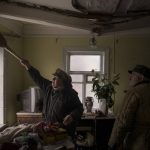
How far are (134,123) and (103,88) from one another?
1962 millimetres

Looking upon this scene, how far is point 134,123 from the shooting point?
2.52m

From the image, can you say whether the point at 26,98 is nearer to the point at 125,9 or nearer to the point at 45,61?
the point at 45,61

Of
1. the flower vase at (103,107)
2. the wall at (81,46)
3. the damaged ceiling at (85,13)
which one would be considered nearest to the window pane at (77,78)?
the wall at (81,46)

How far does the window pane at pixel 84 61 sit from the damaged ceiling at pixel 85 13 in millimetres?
1526

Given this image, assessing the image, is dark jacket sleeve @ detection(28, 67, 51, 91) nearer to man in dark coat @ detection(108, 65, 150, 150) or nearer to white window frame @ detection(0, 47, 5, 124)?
white window frame @ detection(0, 47, 5, 124)

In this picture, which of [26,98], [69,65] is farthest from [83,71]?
[26,98]

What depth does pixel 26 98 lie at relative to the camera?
436cm

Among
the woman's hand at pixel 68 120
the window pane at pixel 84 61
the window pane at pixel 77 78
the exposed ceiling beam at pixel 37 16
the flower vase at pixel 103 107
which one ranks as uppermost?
the exposed ceiling beam at pixel 37 16

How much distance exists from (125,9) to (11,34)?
2.08 m

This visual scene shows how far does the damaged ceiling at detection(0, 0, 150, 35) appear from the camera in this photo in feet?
7.99

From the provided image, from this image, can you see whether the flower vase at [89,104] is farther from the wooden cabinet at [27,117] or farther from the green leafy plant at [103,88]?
the wooden cabinet at [27,117]

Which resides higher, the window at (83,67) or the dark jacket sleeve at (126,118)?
the window at (83,67)

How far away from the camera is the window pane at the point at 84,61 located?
191 inches

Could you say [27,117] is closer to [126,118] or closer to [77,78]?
[77,78]
